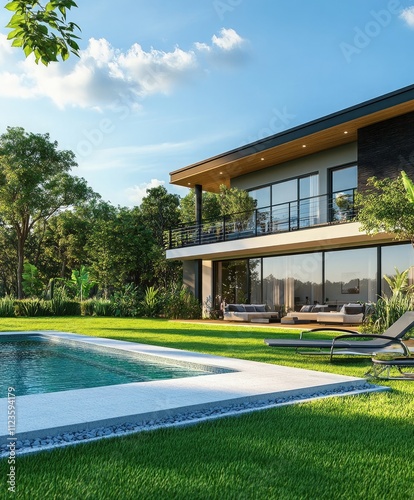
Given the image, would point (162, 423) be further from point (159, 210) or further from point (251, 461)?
point (159, 210)

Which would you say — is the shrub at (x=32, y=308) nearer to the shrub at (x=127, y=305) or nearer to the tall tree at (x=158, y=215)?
the shrub at (x=127, y=305)

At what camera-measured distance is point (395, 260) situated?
54.6ft

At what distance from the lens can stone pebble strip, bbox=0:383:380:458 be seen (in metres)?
3.92

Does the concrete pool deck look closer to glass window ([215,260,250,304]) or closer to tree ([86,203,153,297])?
glass window ([215,260,250,304])

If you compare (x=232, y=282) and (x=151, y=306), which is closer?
(x=232, y=282)

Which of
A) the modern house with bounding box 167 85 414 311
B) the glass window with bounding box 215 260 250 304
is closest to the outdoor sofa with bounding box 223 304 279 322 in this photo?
the modern house with bounding box 167 85 414 311

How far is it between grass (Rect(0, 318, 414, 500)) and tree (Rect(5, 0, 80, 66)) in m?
3.26

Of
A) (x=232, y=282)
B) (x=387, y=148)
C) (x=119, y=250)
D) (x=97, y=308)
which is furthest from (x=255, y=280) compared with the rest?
(x=119, y=250)

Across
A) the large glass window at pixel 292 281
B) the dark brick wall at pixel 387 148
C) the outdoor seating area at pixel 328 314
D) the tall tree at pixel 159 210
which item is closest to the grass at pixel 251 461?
the outdoor seating area at pixel 328 314

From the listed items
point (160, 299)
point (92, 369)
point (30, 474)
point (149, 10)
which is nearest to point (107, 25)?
point (149, 10)

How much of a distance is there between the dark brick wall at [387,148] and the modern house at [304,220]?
0.03m

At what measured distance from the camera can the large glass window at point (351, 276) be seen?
57.4 feet

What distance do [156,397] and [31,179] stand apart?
2757 cm

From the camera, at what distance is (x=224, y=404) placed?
5211mm
